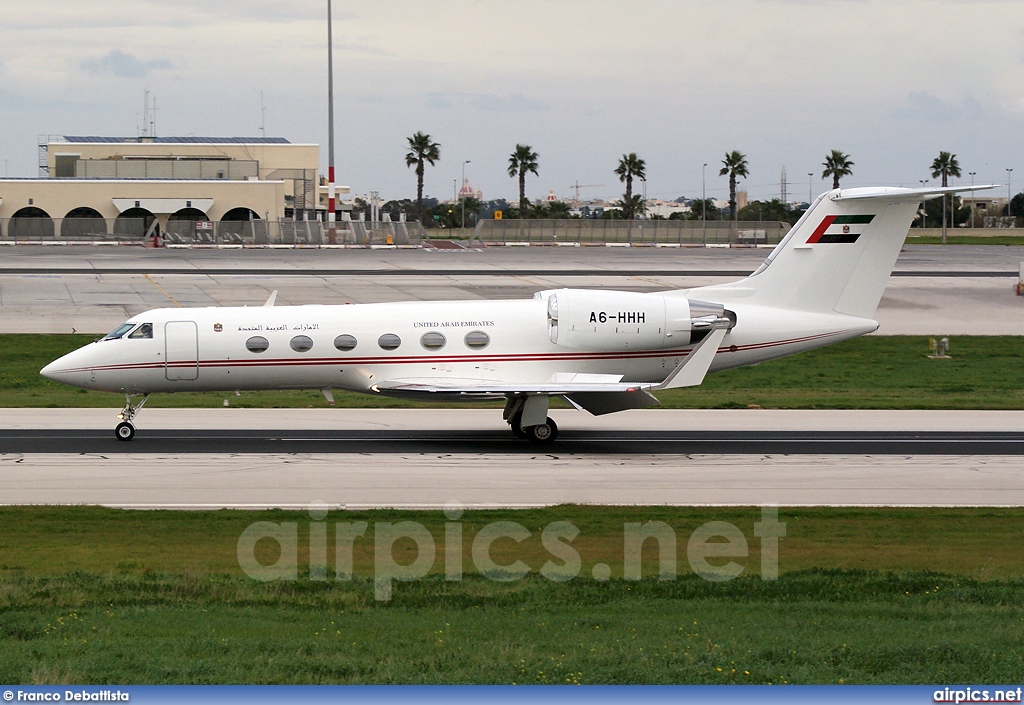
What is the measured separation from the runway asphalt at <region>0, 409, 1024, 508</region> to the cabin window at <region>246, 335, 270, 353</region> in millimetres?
1974

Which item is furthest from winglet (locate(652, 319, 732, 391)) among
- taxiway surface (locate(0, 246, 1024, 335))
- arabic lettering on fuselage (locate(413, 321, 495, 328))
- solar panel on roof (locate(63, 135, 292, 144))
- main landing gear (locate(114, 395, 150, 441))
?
solar panel on roof (locate(63, 135, 292, 144))

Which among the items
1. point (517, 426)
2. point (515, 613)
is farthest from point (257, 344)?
point (515, 613)

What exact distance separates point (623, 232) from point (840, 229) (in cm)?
9098

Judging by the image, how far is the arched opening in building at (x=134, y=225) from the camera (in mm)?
108062

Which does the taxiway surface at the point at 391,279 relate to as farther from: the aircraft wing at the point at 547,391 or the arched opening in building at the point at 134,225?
the aircraft wing at the point at 547,391

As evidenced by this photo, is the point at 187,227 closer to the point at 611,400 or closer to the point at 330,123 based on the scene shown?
the point at 330,123

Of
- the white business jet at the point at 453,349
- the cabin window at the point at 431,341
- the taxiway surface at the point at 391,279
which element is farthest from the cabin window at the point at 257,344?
the taxiway surface at the point at 391,279

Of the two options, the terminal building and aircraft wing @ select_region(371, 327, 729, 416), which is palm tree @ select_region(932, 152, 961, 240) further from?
aircraft wing @ select_region(371, 327, 729, 416)

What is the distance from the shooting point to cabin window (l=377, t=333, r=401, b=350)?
24817 mm

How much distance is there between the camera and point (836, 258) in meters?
26.3

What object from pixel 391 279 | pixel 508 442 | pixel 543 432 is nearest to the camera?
pixel 543 432

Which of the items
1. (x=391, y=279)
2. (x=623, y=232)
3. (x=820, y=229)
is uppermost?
(x=623, y=232)

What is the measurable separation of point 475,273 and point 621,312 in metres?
41.5

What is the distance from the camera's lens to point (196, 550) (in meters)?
15.9
